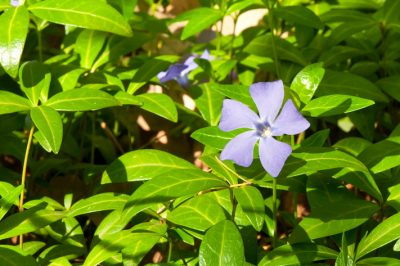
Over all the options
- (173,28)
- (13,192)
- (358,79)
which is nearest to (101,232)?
(13,192)

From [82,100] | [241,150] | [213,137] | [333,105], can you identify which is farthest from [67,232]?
[333,105]

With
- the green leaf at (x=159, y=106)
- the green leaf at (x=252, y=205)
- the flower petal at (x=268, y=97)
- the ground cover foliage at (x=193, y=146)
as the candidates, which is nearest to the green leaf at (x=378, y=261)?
the ground cover foliage at (x=193, y=146)

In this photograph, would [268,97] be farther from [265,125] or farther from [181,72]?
[181,72]

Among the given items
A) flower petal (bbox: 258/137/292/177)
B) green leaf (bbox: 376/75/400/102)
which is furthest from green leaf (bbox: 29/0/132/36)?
green leaf (bbox: 376/75/400/102)

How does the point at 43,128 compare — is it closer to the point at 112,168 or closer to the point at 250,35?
the point at 112,168

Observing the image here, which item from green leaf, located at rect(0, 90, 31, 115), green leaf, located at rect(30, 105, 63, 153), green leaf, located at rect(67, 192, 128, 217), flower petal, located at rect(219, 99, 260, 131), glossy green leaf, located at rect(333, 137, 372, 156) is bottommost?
glossy green leaf, located at rect(333, 137, 372, 156)

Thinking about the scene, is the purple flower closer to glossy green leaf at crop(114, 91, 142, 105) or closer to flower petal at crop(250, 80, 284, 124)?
flower petal at crop(250, 80, 284, 124)
